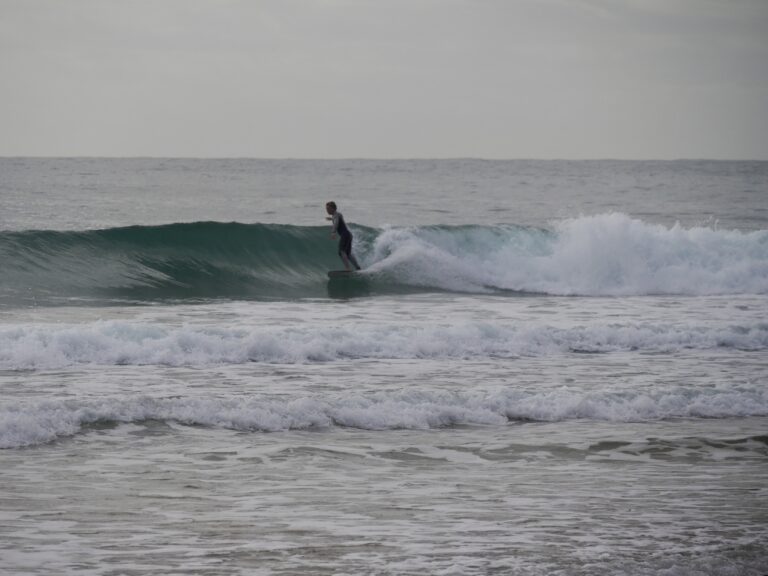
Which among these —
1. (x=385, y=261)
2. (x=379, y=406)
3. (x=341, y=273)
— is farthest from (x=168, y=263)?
(x=379, y=406)

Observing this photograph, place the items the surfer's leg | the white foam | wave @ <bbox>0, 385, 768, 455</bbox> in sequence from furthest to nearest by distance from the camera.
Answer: the white foam, the surfer's leg, wave @ <bbox>0, 385, 768, 455</bbox>

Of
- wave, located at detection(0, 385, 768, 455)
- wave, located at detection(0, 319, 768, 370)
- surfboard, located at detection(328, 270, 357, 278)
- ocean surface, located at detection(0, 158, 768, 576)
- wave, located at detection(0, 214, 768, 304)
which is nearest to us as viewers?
ocean surface, located at detection(0, 158, 768, 576)

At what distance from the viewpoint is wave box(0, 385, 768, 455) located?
9.19m

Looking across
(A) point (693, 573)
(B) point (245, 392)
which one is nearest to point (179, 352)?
(B) point (245, 392)

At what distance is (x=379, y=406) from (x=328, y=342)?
3.39m

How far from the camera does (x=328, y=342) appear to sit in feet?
44.0

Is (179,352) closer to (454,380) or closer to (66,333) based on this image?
(66,333)

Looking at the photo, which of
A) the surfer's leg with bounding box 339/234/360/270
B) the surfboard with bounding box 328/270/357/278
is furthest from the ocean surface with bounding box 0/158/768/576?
the surfer's leg with bounding box 339/234/360/270

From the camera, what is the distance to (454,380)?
38.8 ft

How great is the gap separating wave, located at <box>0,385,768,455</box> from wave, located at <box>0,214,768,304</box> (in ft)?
30.5

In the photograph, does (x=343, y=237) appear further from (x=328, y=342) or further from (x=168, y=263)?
(x=328, y=342)

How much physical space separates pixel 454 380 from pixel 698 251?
1502 centimetres

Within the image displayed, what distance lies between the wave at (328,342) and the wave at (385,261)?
5.79 metres

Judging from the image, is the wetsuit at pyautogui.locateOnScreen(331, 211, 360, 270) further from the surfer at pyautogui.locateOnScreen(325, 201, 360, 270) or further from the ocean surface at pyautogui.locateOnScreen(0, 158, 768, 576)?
the ocean surface at pyautogui.locateOnScreen(0, 158, 768, 576)
